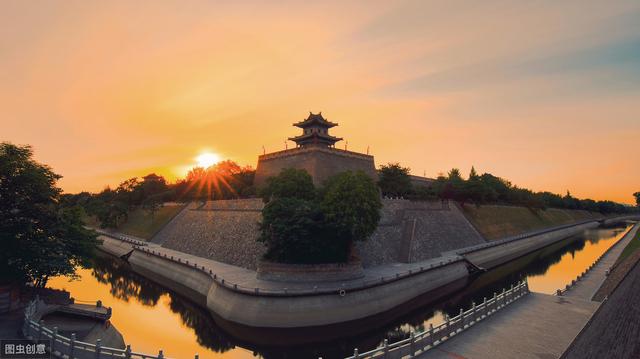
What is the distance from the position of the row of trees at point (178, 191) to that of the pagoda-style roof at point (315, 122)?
14.7m

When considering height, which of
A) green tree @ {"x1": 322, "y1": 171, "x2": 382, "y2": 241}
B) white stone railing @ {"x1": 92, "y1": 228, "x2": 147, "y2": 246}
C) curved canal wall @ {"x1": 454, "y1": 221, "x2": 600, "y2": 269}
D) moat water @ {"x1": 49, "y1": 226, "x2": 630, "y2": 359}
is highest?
green tree @ {"x1": 322, "y1": 171, "x2": 382, "y2": 241}

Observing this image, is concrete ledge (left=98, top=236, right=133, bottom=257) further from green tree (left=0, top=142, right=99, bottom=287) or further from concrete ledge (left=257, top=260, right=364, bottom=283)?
concrete ledge (left=257, top=260, right=364, bottom=283)

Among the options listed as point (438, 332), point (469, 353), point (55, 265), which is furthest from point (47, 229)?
point (469, 353)

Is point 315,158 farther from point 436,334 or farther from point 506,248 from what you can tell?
point 436,334

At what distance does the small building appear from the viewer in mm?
56312

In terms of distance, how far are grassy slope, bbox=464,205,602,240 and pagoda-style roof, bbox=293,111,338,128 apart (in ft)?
107

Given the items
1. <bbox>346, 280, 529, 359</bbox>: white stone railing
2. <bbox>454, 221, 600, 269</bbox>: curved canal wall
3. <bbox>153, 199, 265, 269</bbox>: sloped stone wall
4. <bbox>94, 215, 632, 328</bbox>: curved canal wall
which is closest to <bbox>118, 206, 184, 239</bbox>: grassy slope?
<bbox>153, 199, 265, 269</bbox>: sloped stone wall

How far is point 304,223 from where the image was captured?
3231cm

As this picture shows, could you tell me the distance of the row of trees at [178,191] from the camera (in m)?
65.1

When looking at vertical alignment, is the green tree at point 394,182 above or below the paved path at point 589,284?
above

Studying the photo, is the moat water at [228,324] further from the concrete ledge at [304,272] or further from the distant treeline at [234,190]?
the distant treeline at [234,190]

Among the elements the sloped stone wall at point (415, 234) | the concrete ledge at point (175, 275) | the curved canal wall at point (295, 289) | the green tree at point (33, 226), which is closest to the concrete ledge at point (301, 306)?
the curved canal wall at point (295, 289)

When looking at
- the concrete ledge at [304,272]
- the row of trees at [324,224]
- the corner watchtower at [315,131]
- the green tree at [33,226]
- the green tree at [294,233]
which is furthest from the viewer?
the corner watchtower at [315,131]

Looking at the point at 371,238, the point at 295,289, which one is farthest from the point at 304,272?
the point at 371,238
